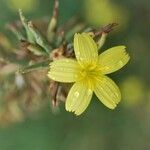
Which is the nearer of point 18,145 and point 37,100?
point 37,100

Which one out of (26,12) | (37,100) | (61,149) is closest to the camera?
(37,100)

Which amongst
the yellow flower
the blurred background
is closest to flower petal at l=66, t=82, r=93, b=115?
the yellow flower

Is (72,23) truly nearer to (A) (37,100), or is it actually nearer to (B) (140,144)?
(A) (37,100)

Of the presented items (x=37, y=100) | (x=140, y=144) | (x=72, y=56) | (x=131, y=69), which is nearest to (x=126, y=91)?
(x=131, y=69)

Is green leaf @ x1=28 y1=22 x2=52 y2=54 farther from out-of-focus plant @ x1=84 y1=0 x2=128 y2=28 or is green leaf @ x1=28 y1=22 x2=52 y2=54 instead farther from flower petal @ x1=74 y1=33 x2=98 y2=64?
out-of-focus plant @ x1=84 y1=0 x2=128 y2=28

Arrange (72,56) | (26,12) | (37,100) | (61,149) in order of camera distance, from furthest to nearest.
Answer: (61,149) → (26,12) → (37,100) → (72,56)

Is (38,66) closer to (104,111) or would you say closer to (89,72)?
(89,72)
